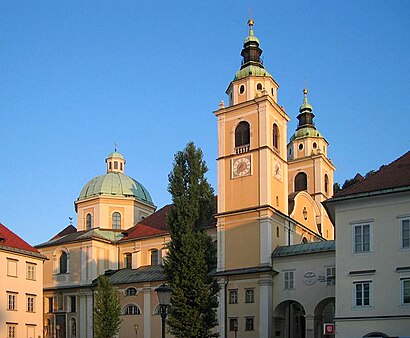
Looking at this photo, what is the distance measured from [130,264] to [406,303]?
35.8 meters

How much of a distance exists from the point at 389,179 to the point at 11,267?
30.4m

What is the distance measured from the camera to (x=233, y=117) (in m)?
54.8

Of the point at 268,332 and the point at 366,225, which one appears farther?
the point at 268,332


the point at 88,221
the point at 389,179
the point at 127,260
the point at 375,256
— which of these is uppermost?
the point at 389,179

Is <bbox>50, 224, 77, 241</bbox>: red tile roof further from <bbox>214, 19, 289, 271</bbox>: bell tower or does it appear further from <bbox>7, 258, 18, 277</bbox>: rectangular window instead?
<bbox>214, 19, 289, 271</bbox>: bell tower

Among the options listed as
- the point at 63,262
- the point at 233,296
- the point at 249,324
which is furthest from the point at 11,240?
the point at 249,324

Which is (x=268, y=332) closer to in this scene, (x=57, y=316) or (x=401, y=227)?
(x=401, y=227)

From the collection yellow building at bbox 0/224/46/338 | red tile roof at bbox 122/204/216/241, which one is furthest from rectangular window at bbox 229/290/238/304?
yellow building at bbox 0/224/46/338

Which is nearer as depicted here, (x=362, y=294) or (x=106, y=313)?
(x=362, y=294)

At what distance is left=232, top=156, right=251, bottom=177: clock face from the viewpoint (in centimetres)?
5275

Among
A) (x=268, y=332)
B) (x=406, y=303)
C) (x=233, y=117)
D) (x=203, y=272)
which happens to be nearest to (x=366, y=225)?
(x=406, y=303)

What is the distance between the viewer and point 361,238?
35.8 meters

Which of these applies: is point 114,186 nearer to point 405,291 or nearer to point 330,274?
point 330,274

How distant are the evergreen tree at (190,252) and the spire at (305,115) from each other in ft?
97.4
